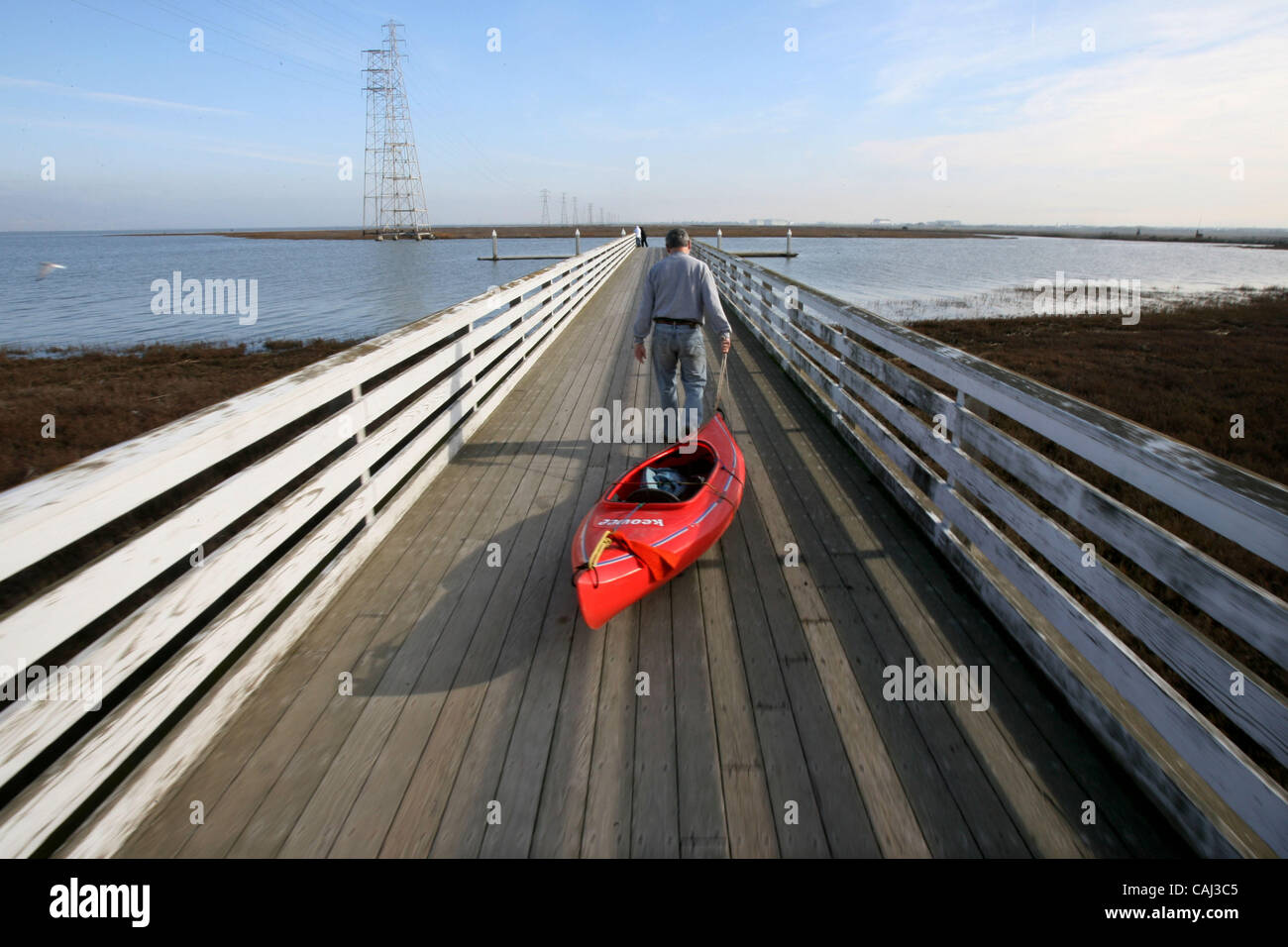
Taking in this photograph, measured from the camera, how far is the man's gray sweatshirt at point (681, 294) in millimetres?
5219

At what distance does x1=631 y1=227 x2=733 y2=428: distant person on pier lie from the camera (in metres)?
5.23

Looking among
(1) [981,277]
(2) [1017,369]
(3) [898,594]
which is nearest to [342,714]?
(3) [898,594]

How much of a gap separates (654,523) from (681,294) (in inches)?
103

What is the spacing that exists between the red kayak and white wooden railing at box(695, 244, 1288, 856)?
1.24 meters

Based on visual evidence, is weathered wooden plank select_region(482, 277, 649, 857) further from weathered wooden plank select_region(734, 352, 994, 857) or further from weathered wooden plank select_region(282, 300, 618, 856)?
weathered wooden plank select_region(734, 352, 994, 857)

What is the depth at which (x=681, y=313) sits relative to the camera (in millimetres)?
5309

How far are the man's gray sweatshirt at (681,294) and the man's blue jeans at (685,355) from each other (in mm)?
102

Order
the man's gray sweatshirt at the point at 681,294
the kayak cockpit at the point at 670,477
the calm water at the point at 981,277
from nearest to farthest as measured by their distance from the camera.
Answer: the kayak cockpit at the point at 670,477 → the man's gray sweatshirt at the point at 681,294 → the calm water at the point at 981,277

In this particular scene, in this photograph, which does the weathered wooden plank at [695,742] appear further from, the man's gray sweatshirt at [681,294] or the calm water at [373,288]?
the calm water at [373,288]

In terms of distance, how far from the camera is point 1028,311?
2548 centimetres

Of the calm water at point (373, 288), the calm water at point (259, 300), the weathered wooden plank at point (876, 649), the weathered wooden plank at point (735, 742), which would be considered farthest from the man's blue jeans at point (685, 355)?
the calm water at point (373, 288)
